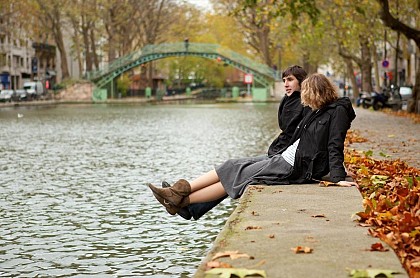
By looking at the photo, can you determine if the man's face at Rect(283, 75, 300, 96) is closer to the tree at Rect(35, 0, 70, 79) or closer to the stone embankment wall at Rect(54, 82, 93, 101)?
the tree at Rect(35, 0, 70, 79)

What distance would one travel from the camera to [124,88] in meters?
90.1

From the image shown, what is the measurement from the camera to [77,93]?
83812 millimetres

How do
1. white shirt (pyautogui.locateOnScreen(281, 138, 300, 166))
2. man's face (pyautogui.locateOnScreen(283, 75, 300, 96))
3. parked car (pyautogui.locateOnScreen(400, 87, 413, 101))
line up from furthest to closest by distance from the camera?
parked car (pyautogui.locateOnScreen(400, 87, 413, 101))
man's face (pyautogui.locateOnScreen(283, 75, 300, 96))
white shirt (pyautogui.locateOnScreen(281, 138, 300, 166))

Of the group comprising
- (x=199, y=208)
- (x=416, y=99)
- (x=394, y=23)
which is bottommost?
(x=416, y=99)

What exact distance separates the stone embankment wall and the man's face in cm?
7482

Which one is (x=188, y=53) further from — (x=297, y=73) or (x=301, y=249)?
(x=301, y=249)

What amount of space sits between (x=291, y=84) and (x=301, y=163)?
1.02m

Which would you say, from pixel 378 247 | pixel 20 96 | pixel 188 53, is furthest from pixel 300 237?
pixel 188 53

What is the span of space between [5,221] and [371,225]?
17.2ft

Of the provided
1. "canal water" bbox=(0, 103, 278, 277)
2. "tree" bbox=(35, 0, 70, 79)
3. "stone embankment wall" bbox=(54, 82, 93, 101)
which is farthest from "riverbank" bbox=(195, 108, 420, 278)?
"stone embankment wall" bbox=(54, 82, 93, 101)

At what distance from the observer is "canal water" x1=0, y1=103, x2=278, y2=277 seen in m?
8.23

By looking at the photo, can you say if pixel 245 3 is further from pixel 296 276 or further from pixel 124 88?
pixel 124 88

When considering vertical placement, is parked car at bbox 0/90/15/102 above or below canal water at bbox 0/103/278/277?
below

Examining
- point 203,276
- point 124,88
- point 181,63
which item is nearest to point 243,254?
point 203,276
